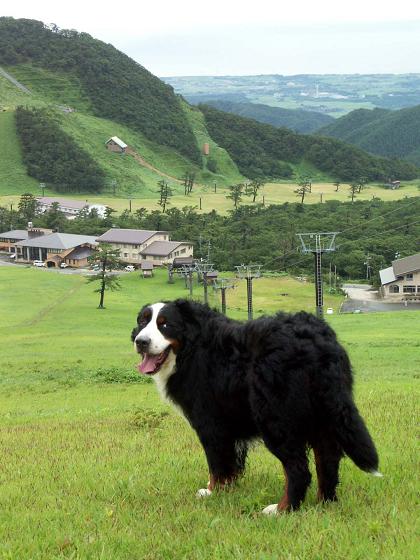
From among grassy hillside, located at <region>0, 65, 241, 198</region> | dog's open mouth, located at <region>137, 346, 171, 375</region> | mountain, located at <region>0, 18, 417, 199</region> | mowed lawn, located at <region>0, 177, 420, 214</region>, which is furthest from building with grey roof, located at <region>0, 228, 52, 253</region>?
dog's open mouth, located at <region>137, 346, 171, 375</region>

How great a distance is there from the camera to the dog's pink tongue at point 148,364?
18.5 feet

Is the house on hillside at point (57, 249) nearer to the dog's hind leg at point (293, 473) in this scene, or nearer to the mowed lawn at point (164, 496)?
the mowed lawn at point (164, 496)

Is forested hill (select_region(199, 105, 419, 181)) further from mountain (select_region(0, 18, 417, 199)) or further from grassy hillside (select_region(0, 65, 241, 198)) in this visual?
grassy hillside (select_region(0, 65, 241, 198))

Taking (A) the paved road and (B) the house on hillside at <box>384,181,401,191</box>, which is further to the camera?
(B) the house on hillside at <box>384,181,401,191</box>

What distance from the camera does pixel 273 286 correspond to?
62.7 m

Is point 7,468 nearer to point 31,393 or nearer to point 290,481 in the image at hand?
point 290,481

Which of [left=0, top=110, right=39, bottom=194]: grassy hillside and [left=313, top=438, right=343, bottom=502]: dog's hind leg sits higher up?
[left=0, top=110, right=39, bottom=194]: grassy hillside

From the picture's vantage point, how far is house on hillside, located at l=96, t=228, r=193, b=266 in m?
77.5

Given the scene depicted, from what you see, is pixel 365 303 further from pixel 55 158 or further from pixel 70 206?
pixel 55 158

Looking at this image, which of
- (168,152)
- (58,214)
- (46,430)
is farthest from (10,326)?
(168,152)

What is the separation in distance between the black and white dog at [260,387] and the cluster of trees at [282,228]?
63.3 m

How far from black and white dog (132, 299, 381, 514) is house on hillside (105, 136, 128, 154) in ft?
485

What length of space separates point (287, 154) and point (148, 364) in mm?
170837

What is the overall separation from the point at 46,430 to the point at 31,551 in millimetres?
5998
